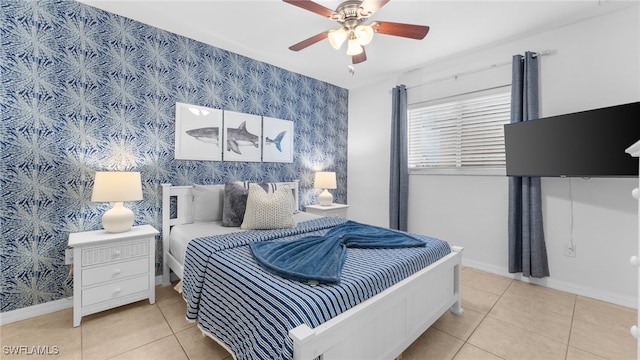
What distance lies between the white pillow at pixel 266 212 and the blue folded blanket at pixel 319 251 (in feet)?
1.68

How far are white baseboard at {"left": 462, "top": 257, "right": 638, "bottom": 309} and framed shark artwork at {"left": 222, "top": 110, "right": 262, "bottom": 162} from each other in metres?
3.13

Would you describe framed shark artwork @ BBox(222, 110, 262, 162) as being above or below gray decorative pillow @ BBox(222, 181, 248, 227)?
above

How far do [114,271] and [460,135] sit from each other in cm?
393

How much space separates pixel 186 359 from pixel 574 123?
137 inches

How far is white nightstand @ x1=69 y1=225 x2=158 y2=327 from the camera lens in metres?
2.06

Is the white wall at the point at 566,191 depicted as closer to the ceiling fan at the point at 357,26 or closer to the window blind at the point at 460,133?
the window blind at the point at 460,133

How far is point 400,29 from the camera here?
83.4 inches

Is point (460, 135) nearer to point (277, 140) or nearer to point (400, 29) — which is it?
point (400, 29)

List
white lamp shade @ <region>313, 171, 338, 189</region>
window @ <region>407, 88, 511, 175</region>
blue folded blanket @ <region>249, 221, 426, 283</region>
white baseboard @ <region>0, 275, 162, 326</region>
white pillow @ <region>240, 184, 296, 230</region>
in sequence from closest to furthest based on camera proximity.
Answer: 1. blue folded blanket @ <region>249, 221, 426, 283</region>
2. white baseboard @ <region>0, 275, 162, 326</region>
3. white pillow @ <region>240, 184, 296, 230</region>
4. window @ <region>407, 88, 511, 175</region>
5. white lamp shade @ <region>313, 171, 338, 189</region>

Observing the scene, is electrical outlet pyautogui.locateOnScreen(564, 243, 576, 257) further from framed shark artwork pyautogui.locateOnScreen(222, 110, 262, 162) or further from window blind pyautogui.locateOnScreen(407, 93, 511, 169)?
framed shark artwork pyautogui.locateOnScreen(222, 110, 262, 162)

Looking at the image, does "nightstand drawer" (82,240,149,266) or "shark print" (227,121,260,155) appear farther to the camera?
"shark print" (227,121,260,155)

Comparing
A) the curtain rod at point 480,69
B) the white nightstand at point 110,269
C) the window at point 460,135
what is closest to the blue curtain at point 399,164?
the window at point 460,135

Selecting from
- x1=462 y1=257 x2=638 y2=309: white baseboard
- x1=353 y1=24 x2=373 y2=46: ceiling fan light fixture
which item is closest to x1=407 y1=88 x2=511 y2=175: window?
x1=462 y1=257 x2=638 y2=309: white baseboard

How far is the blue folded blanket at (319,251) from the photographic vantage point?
4.81 ft
